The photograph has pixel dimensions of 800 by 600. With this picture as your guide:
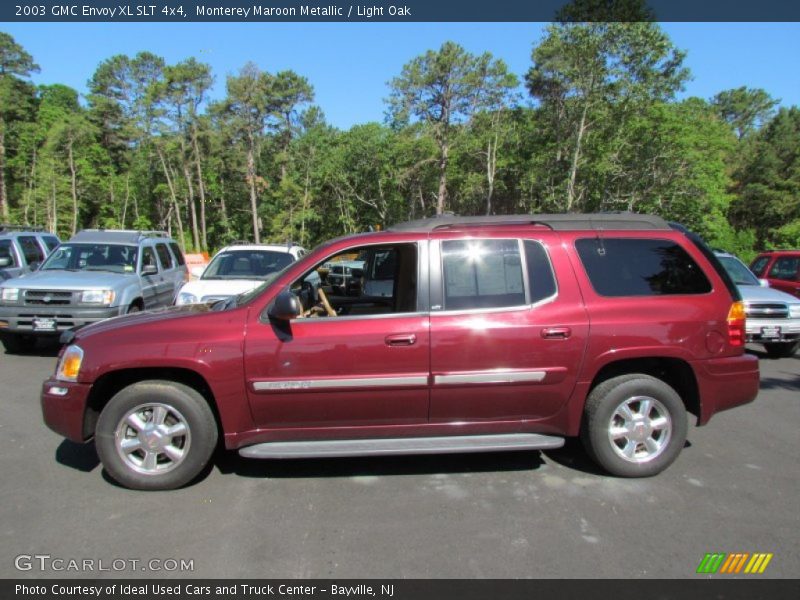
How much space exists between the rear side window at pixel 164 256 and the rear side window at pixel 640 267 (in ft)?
28.7

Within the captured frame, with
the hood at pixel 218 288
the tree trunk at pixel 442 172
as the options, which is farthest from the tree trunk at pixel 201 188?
the hood at pixel 218 288

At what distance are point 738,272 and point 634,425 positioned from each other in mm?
7586

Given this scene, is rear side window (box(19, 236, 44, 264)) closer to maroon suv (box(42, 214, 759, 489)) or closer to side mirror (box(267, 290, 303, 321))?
maroon suv (box(42, 214, 759, 489))

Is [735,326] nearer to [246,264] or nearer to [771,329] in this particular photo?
[771,329]

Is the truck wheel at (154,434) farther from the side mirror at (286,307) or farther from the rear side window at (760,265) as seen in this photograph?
the rear side window at (760,265)

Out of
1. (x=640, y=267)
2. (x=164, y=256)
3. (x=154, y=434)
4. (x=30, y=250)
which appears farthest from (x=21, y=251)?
(x=640, y=267)

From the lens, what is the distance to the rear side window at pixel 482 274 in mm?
4086

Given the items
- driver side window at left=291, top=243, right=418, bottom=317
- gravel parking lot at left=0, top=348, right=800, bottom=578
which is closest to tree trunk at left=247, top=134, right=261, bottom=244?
driver side window at left=291, top=243, right=418, bottom=317

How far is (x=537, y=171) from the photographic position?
42094mm

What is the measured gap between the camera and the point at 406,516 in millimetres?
3633

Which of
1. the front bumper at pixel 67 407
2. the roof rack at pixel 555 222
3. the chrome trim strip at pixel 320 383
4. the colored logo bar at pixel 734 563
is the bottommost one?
the colored logo bar at pixel 734 563

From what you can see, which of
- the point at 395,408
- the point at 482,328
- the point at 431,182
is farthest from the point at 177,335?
the point at 431,182
